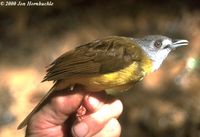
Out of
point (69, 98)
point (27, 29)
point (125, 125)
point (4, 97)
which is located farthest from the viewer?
point (27, 29)

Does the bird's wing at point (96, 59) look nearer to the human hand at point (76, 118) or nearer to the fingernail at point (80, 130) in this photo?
the human hand at point (76, 118)

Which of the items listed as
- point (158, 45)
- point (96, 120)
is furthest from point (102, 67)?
point (158, 45)

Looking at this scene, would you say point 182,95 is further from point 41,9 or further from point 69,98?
point 69,98

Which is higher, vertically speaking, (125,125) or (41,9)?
(41,9)

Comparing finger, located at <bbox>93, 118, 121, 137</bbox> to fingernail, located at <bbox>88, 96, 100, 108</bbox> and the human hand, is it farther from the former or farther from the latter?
fingernail, located at <bbox>88, 96, 100, 108</bbox>

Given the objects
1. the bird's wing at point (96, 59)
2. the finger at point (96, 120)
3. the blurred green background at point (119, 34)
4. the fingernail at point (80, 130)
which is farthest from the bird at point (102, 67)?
the blurred green background at point (119, 34)

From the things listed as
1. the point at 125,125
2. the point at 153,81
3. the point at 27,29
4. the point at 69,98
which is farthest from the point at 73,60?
the point at 27,29

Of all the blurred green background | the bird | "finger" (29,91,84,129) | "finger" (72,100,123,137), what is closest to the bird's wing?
the bird
